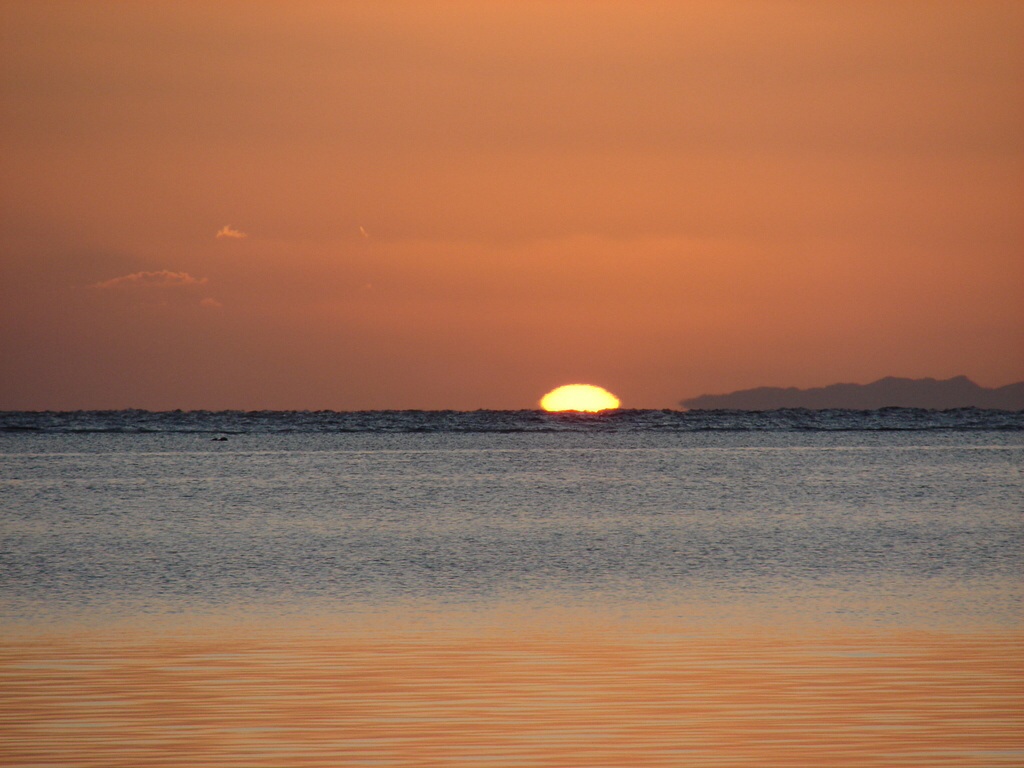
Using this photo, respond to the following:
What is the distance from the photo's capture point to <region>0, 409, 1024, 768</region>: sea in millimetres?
12586

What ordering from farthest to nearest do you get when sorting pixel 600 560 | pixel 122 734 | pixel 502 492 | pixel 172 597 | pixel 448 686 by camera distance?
pixel 502 492
pixel 600 560
pixel 172 597
pixel 448 686
pixel 122 734

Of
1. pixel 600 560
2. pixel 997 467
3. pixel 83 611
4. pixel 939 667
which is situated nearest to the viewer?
pixel 939 667

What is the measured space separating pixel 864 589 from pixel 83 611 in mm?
13395

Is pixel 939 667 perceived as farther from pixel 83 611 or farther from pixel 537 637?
pixel 83 611

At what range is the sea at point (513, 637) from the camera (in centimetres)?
1259

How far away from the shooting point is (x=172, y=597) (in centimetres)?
2297

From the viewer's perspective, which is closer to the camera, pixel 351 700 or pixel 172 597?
pixel 351 700

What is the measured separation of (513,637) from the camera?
722 inches

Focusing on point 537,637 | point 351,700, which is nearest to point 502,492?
point 537,637

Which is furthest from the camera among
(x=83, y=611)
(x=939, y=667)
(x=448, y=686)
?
(x=83, y=611)

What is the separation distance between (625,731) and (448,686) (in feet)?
8.72

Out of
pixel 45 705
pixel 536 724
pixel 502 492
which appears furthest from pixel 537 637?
pixel 502 492

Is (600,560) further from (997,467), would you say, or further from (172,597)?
(997,467)

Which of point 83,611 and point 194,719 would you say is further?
point 83,611
